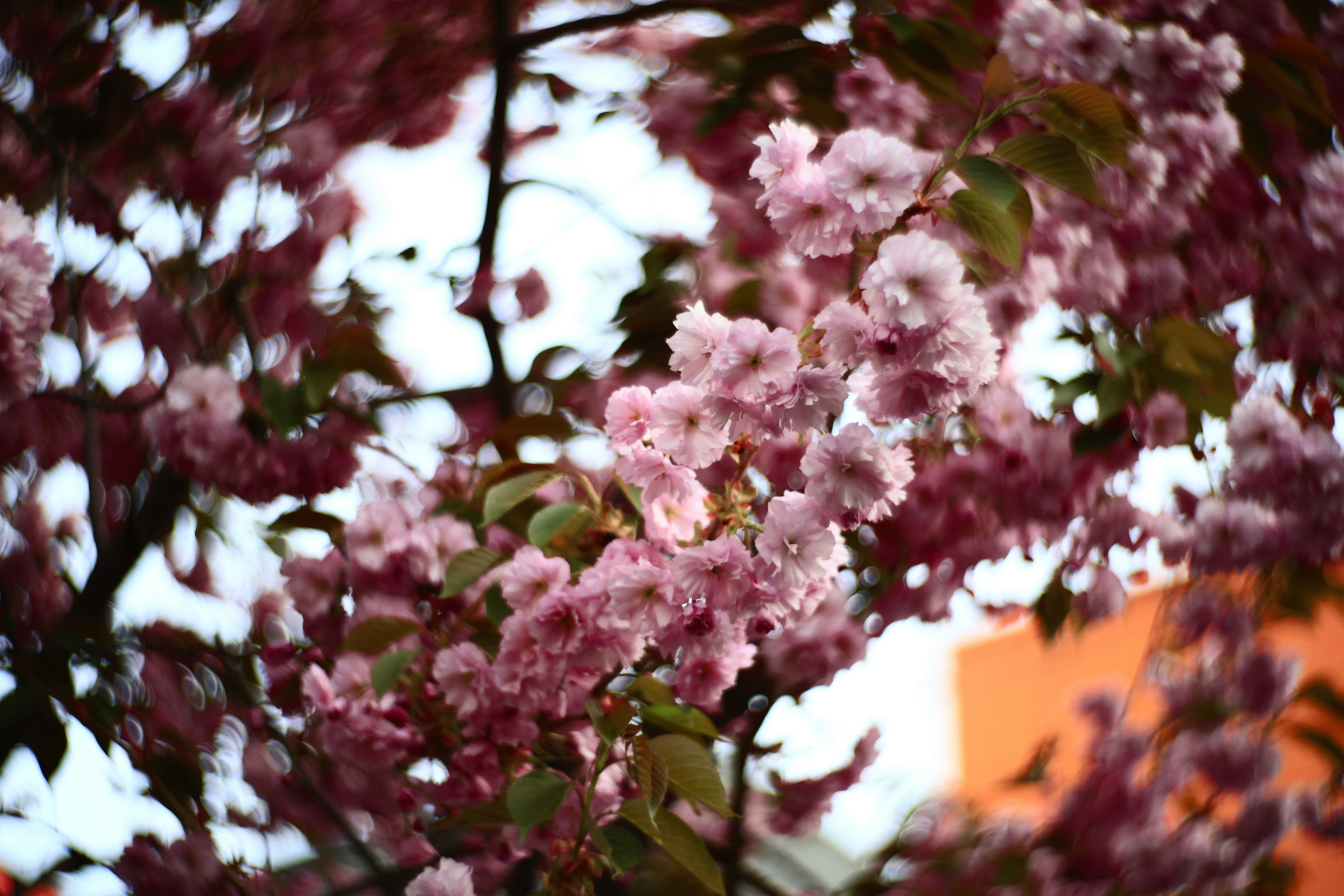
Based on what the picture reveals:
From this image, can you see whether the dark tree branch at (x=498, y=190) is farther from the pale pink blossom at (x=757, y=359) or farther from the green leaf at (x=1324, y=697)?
the green leaf at (x=1324, y=697)

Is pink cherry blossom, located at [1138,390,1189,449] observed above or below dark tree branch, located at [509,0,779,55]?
below

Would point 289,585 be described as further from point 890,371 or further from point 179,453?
point 890,371

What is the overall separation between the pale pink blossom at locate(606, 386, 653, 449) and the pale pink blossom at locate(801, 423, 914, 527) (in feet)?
0.49

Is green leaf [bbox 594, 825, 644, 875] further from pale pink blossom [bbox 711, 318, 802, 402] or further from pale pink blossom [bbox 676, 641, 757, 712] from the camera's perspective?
pale pink blossom [bbox 711, 318, 802, 402]

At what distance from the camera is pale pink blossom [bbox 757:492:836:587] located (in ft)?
2.48

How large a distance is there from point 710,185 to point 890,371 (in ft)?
4.29

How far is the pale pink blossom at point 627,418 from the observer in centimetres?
82

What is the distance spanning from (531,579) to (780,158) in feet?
1.40

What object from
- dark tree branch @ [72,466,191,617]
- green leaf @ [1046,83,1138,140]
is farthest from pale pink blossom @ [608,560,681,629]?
dark tree branch @ [72,466,191,617]

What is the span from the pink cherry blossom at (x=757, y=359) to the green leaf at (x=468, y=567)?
1.27 feet

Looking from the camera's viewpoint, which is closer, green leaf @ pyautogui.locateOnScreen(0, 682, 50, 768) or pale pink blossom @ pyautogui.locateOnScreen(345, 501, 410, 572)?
green leaf @ pyautogui.locateOnScreen(0, 682, 50, 768)

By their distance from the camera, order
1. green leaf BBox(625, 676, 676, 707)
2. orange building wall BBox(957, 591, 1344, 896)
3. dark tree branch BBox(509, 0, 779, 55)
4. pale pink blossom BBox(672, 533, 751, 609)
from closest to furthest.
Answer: pale pink blossom BBox(672, 533, 751, 609), green leaf BBox(625, 676, 676, 707), dark tree branch BBox(509, 0, 779, 55), orange building wall BBox(957, 591, 1344, 896)

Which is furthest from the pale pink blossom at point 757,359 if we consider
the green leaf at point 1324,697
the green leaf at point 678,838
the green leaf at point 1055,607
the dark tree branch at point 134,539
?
the green leaf at point 1324,697

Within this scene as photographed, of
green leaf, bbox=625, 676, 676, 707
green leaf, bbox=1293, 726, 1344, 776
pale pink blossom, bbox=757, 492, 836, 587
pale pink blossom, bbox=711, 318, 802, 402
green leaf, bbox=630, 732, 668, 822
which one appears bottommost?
green leaf, bbox=1293, 726, 1344, 776
